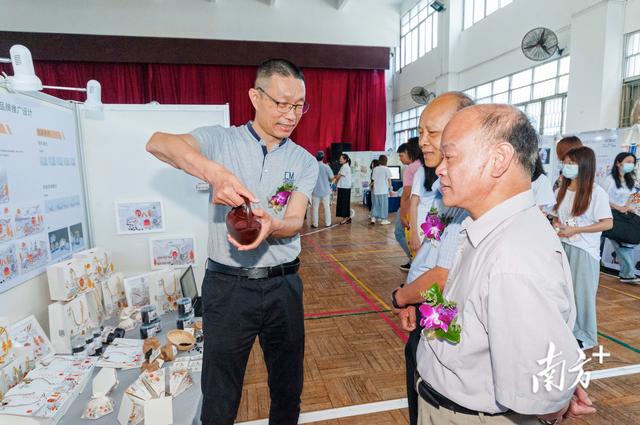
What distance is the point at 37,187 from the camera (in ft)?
6.91

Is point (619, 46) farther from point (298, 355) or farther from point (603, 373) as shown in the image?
point (298, 355)

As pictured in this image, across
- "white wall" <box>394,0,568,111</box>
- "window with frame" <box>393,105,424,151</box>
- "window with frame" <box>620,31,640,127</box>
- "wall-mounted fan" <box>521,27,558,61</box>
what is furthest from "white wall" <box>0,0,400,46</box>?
"window with frame" <box>620,31,640,127</box>

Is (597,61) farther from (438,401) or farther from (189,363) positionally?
(189,363)

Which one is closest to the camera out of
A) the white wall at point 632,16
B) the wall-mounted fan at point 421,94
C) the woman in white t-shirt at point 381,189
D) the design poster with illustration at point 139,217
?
the design poster with illustration at point 139,217

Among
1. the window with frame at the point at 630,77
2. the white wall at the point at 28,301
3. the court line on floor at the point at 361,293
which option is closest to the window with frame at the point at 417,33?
the window with frame at the point at 630,77

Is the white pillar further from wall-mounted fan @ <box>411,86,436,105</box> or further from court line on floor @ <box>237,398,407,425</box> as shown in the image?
court line on floor @ <box>237,398,407,425</box>

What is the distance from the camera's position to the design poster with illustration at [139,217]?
8.73ft

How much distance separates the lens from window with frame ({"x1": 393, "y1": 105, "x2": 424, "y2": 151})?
40.6 feet

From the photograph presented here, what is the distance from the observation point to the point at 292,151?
156 centimetres

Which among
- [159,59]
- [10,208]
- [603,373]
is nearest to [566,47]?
[603,373]

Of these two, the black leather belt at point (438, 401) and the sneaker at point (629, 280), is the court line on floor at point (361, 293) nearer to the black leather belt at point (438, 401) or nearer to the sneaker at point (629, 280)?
the black leather belt at point (438, 401)

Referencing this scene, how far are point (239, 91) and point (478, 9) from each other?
7305 millimetres

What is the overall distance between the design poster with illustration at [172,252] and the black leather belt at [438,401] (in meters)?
2.13

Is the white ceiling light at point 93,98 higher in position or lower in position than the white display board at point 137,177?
higher
